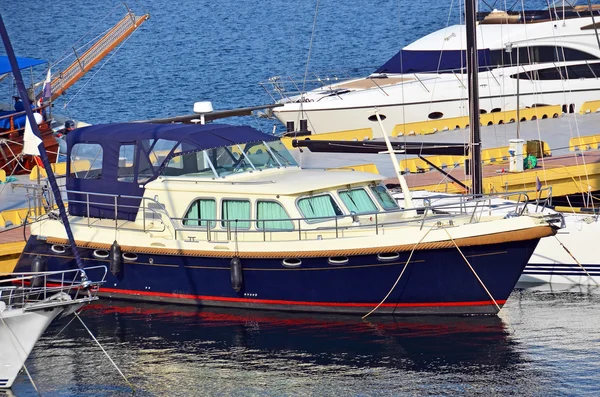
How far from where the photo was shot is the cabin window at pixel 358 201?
22.6m

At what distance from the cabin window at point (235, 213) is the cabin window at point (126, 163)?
236 cm

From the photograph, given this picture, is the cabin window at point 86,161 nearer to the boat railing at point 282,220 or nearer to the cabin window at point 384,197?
the boat railing at point 282,220

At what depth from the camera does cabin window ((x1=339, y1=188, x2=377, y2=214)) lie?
22609 mm

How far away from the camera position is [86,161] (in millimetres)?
24469

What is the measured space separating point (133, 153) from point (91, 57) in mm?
16467

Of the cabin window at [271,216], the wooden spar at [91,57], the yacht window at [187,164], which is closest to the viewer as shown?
the cabin window at [271,216]

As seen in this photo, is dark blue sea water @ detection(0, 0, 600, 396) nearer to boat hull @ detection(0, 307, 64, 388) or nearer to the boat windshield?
boat hull @ detection(0, 307, 64, 388)

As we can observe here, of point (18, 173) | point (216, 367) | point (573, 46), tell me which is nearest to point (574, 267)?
point (216, 367)

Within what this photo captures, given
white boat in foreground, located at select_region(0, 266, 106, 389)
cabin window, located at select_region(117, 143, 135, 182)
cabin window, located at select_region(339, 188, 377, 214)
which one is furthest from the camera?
cabin window, located at select_region(117, 143, 135, 182)

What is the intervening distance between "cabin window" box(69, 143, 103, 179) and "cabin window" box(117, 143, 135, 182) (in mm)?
508

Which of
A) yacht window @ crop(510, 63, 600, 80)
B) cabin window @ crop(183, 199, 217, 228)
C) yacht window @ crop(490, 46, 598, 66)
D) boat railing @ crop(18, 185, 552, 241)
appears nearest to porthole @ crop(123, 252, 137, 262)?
boat railing @ crop(18, 185, 552, 241)

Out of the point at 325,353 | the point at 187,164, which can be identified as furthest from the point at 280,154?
the point at 325,353

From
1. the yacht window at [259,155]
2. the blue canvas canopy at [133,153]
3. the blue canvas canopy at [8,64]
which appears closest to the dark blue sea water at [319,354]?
the blue canvas canopy at [133,153]

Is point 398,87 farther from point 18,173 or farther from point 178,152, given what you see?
point 178,152
